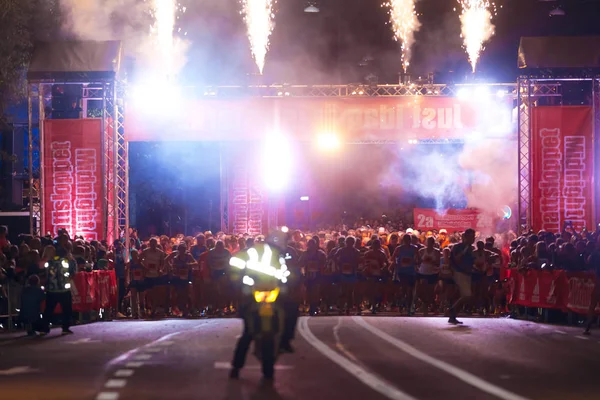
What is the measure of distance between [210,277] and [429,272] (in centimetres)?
512

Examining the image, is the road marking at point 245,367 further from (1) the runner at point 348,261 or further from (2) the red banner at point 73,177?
(2) the red banner at point 73,177

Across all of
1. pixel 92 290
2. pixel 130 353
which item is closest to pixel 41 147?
pixel 92 290

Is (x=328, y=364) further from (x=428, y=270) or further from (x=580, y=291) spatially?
(x=428, y=270)

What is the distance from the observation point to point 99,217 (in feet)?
89.2

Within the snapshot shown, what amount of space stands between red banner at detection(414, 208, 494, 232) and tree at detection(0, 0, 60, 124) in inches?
613

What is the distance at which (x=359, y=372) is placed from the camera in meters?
12.9

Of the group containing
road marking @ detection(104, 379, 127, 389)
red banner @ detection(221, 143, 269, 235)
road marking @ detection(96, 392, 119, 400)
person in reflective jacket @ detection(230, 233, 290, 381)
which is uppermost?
red banner @ detection(221, 143, 269, 235)

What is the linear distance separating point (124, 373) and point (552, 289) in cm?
1125

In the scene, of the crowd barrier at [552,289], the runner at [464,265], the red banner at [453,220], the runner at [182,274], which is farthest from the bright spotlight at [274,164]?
the runner at [464,265]

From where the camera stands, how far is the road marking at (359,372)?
1100 cm

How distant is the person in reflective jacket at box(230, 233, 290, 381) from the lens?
12.5 metres

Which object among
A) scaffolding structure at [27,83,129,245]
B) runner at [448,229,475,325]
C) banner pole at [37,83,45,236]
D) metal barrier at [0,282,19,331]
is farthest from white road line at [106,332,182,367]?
banner pole at [37,83,45,236]

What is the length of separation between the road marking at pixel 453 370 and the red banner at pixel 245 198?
669 inches

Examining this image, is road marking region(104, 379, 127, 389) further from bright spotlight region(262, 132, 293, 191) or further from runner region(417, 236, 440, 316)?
bright spotlight region(262, 132, 293, 191)
